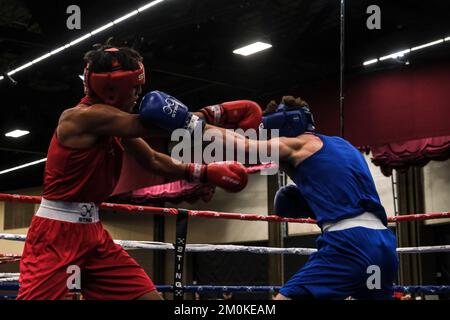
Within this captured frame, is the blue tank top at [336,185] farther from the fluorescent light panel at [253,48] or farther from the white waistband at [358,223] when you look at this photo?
the fluorescent light panel at [253,48]

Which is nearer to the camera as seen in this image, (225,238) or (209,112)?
(209,112)

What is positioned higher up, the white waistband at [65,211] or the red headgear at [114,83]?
the red headgear at [114,83]

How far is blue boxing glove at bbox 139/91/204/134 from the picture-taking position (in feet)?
6.41

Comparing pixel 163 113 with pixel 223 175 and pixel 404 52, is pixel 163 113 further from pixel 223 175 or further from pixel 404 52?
pixel 404 52

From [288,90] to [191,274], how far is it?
4223 millimetres

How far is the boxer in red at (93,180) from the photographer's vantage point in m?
2.01

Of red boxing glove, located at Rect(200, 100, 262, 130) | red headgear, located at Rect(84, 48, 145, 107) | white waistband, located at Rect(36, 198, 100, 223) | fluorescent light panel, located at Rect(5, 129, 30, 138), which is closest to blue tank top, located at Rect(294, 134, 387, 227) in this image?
red boxing glove, located at Rect(200, 100, 262, 130)

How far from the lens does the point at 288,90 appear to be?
305 inches

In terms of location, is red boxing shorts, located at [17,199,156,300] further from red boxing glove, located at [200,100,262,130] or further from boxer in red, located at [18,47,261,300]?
red boxing glove, located at [200,100,262,130]

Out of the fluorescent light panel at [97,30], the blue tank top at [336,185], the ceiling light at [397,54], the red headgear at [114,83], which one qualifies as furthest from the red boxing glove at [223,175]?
the ceiling light at [397,54]

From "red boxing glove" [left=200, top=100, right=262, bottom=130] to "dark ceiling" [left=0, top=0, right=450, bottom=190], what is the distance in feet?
11.6

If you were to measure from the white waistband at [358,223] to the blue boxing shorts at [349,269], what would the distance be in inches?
0.5
